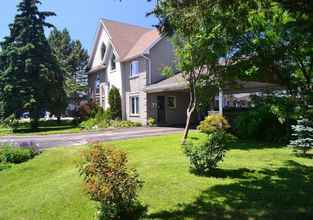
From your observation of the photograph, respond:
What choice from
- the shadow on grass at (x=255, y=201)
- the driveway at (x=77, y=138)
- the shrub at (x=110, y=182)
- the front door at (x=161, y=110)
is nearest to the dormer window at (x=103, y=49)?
the front door at (x=161, y=110)

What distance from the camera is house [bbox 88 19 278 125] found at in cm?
2577

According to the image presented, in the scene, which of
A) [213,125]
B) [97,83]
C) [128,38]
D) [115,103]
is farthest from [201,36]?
[97,83]

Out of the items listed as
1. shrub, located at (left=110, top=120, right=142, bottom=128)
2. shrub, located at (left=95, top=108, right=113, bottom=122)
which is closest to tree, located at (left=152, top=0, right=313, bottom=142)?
shrub, located at (left=110, top=120, right=142, bottom=128)

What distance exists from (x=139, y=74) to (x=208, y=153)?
18.9 m

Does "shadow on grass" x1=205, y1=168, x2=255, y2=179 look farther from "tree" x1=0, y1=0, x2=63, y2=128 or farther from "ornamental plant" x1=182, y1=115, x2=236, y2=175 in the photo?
"tree" x1=0, y1=0, x2=63, y2=128

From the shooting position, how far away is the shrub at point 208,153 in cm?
832

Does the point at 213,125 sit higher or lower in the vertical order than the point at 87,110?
lower

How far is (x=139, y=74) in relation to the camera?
26.7 m

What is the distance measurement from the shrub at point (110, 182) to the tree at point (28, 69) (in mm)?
23346

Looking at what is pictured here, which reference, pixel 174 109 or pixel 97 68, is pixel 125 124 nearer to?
pixel 174 109

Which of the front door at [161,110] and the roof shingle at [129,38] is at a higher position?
the roof shingle at [129,38]

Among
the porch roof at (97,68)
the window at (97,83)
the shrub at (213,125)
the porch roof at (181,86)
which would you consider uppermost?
the porch roof at (97,68)

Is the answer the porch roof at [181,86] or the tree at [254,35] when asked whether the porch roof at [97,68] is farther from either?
the tree at [254,35]

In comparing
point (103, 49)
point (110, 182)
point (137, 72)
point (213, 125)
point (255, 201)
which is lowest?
point (255, 201)
